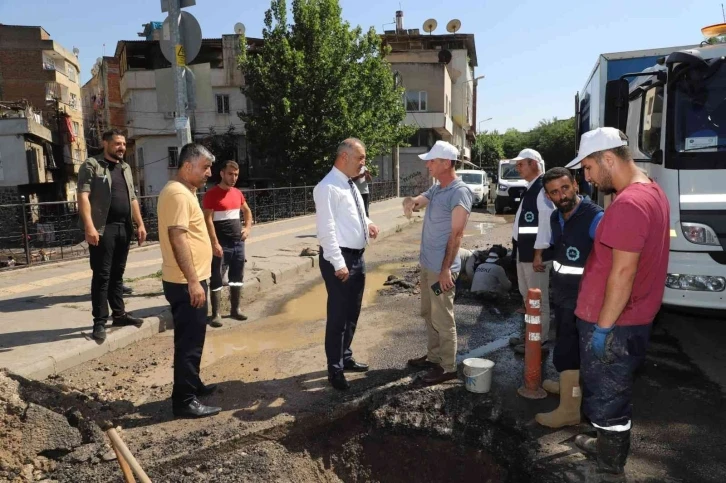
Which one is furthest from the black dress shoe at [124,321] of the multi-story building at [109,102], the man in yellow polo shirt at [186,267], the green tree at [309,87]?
the multi-story building at [109,102]

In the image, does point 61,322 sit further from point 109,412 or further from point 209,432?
point 209,432

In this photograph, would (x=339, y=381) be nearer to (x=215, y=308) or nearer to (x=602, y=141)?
(x=215, y=308)

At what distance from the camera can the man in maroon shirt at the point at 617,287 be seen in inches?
99.3

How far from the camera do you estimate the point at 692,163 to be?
4.58 meters

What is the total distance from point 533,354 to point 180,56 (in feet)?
17.4

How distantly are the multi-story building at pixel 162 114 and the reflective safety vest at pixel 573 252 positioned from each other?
27405 mm

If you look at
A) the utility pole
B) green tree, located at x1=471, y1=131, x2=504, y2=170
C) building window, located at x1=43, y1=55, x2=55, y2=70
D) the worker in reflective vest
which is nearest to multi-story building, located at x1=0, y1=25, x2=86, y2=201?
building window, located at x1=43, y1=55, x2=55, y2=70

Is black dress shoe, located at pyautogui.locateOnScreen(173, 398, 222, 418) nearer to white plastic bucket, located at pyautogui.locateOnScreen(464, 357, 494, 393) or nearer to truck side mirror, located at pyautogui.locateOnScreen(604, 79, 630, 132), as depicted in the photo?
white plastic bucket, located at pyautogui.locateOnScreen(464, 357, 494, 393)

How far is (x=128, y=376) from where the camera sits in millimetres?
4402

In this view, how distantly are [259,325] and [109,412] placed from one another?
246cm

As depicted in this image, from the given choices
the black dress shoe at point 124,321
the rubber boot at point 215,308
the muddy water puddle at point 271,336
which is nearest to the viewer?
the muddy water puddle at point 271,336

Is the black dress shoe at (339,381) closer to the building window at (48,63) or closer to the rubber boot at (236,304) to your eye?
the rubber boot at (236,304)

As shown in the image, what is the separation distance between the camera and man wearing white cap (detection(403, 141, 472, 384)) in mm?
3927

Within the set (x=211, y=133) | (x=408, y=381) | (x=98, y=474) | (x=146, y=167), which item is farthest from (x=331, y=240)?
(x=146, y=167)
